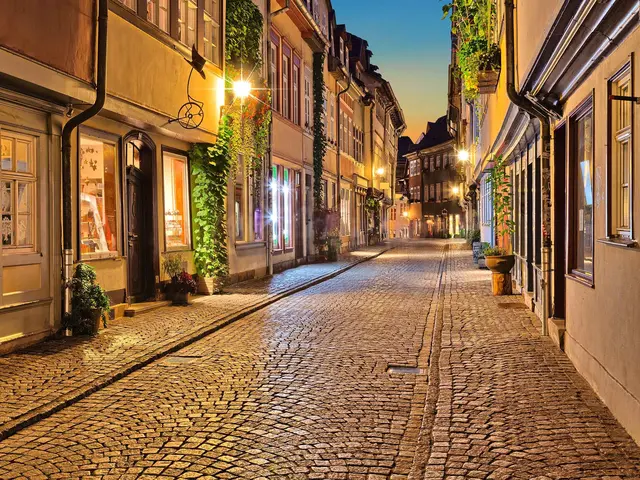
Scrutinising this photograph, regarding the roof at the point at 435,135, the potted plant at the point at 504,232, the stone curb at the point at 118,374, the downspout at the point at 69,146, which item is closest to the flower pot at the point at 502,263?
the potted plant at the point at 504,232

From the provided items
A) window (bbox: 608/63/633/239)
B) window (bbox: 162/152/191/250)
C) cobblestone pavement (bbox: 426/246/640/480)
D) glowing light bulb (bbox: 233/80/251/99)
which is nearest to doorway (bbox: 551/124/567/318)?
cobblestone pavement (bbox: 426/246/640/480)

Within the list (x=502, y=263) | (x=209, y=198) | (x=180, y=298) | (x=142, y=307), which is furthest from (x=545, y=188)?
(x=209, y=198)

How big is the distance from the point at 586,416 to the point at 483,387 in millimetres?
1307

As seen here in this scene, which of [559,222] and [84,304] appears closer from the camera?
[559,222]

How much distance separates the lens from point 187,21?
550 inches

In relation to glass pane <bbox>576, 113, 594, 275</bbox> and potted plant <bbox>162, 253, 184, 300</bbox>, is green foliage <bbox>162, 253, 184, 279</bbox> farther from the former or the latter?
glass pane <bbox>576, 113, 594, 275</bbox>

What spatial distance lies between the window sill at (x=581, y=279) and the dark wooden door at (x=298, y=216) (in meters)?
17.7

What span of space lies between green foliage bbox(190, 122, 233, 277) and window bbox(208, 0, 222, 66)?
127 cm

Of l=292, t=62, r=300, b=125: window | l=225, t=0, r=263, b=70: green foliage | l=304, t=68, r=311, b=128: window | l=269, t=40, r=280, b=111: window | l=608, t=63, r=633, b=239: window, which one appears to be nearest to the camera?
l=608, t=63, r=633, b=239: window

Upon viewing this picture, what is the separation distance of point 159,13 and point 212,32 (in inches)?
102

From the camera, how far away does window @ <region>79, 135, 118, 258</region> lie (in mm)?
11297

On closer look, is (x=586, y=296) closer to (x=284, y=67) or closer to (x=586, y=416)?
(x=586, y=416)

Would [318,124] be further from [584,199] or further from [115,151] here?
[584,199]

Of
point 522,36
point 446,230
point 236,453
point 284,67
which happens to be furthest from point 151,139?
point 446,230
